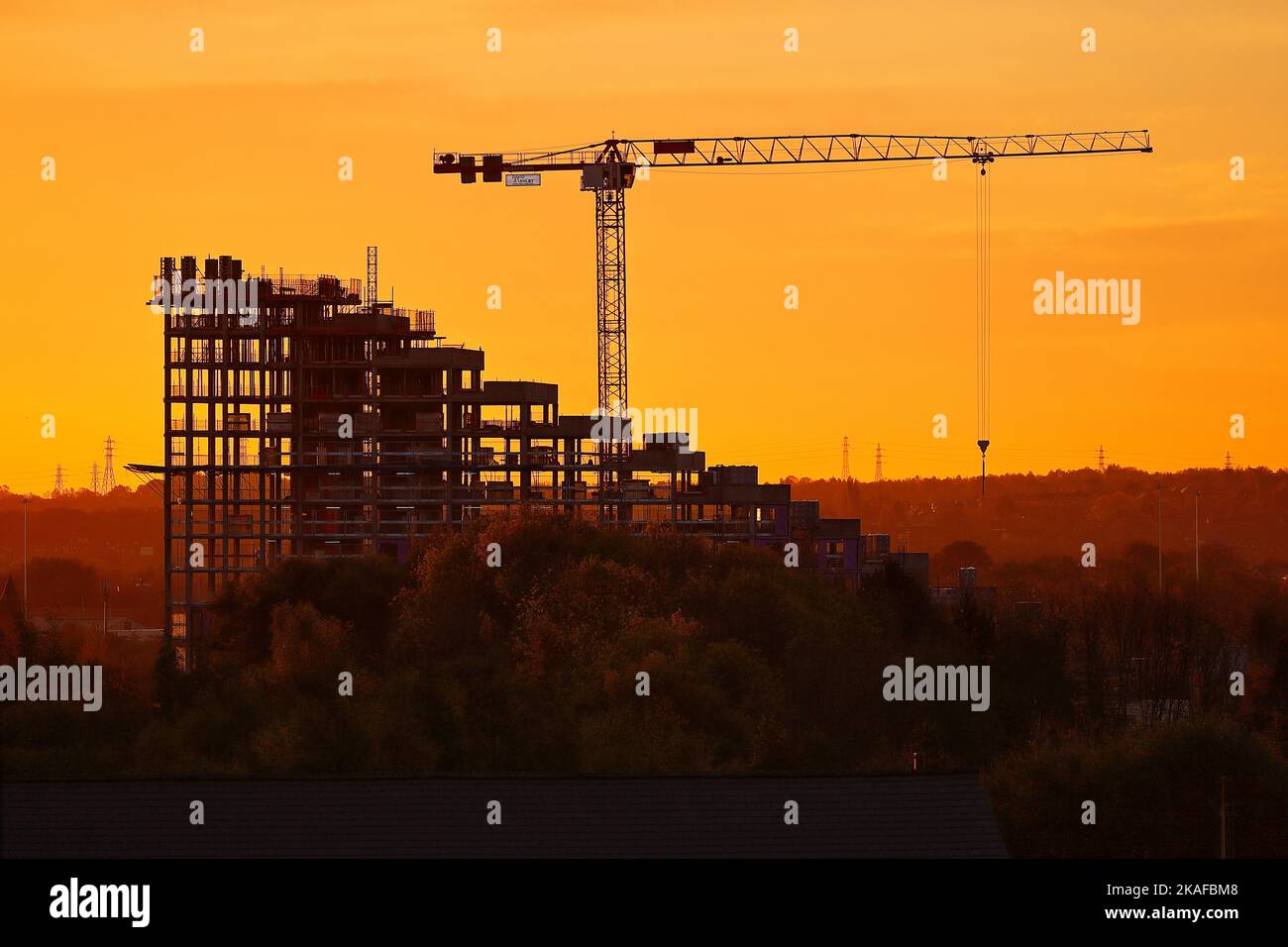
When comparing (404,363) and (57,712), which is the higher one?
(404,363)

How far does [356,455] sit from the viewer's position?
168 m

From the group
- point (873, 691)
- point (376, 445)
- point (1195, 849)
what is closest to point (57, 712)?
point (873, 691)

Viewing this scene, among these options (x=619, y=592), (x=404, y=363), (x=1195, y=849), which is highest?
(x=404, y=363)

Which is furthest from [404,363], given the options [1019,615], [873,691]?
[873,691]

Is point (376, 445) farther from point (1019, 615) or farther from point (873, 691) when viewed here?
point (873, 691)

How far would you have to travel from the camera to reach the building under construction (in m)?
167

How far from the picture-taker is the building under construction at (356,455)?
167 meters

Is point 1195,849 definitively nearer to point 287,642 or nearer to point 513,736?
point 513,736

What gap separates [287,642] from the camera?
4417 inches

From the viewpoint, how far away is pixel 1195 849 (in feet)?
272
